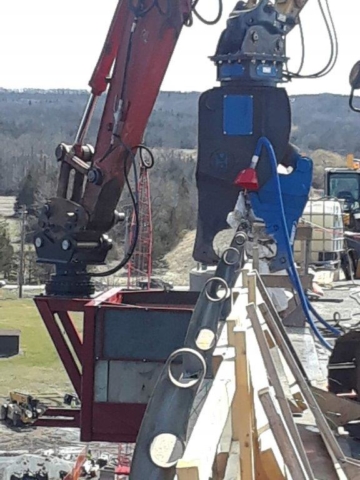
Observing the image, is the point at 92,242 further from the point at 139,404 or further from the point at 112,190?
the point at 139,404

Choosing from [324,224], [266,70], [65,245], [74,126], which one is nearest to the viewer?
[65,245]

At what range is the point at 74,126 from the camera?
415 ft

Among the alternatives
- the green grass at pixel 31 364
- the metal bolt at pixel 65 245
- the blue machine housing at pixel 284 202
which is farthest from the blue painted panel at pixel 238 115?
the green grass at pixel 31 364

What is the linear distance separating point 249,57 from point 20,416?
18116mm

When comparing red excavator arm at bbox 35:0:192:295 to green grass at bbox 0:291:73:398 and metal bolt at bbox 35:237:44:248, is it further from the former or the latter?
green grass at bbox 0:291:73:398

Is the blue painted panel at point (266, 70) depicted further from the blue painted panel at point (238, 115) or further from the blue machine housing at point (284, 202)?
the blue machine housing at point (284, 202)

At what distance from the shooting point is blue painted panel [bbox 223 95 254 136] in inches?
329

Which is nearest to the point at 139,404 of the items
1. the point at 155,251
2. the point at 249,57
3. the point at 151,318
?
the point at 151,318

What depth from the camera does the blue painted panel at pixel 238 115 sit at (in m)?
8.35

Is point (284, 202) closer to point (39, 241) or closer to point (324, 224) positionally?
point (39, 241)

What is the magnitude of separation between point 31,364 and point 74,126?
313ft

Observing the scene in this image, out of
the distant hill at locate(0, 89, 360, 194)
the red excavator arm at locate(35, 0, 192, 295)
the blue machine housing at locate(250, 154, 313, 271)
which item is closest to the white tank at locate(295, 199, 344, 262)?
the blue machine housing at locate(250, 154, 313, 271)

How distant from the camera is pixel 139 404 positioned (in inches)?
257

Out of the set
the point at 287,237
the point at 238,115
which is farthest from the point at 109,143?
the point at 287,237
